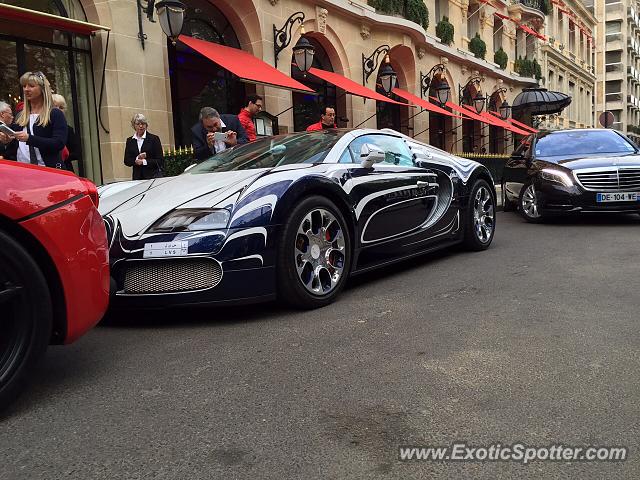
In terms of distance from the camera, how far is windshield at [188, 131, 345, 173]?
13.8ft

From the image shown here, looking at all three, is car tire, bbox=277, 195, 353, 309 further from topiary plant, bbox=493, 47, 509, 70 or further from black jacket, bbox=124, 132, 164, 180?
topiary plant, bbox=493, 47, 509, 70

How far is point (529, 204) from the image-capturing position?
8.42 metres

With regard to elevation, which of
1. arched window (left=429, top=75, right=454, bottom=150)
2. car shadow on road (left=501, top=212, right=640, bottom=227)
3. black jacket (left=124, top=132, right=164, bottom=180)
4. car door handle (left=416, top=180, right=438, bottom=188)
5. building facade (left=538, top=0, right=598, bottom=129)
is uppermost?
building facade (left=538, top=0, right=598, bottom=129)

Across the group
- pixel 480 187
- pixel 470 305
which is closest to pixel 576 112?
pixel 480 187

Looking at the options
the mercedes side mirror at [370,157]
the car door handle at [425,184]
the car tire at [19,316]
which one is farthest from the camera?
the car door handle at [425,184]

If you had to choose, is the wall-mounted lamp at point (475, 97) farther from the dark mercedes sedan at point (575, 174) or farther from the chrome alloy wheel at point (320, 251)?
the chrome alloy wheel at point (320, 251)

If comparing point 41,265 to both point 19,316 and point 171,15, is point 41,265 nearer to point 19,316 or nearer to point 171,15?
point 19,316

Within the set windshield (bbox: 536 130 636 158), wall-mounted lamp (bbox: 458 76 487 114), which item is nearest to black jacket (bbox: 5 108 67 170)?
windshield (bbox: 536 130 636 158)

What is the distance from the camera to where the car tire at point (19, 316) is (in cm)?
206

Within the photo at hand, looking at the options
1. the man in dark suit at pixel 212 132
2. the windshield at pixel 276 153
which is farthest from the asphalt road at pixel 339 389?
the man in dark suit at pixel 212 132

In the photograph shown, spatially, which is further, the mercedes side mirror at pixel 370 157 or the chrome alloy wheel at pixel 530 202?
the chrome alloy wheel at pixel 530 202

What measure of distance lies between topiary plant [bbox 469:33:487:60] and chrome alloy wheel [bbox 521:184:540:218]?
661 inches

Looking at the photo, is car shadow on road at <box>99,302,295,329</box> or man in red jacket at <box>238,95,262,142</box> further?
man in red jacket at <box>238,95,262,142</box>

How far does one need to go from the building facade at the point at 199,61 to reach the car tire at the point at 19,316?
7030 millimetres
